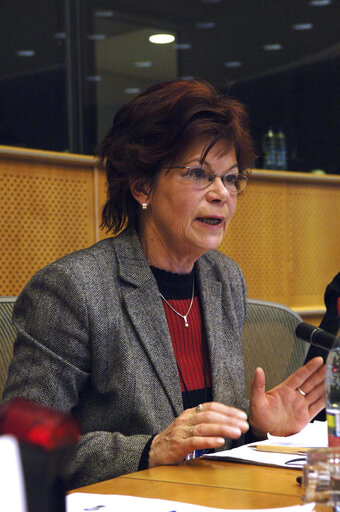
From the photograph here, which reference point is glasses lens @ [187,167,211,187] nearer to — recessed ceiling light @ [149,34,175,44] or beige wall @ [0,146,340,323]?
beige wall @ [0,146,340,323]

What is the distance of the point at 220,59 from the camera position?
15.8 feet

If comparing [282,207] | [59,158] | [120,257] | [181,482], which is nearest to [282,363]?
[120,257]

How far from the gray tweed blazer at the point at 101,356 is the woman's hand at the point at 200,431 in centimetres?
10

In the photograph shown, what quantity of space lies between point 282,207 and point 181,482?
3.39 metres

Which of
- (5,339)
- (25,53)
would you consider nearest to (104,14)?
(25,53)

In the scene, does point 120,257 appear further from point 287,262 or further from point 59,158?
point 287,262

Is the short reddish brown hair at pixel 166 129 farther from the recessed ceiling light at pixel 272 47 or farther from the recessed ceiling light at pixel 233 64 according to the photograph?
the recessed ceiling light at pixel 272 47

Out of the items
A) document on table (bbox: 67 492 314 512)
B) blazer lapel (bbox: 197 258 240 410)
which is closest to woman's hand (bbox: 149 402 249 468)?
document on table (bbox: 67 492 314 512)

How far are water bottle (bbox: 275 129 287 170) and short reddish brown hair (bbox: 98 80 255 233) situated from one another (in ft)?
9.45

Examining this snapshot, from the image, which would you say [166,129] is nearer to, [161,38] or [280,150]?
[161,38]

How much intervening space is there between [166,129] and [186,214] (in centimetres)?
21

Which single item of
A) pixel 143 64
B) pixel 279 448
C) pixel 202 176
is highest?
pixel 143 64

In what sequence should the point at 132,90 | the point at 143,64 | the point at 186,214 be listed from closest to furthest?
the point at 186,214 < the point at 132,90 < the point at 143,64

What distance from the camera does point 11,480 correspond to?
15.4 inches
